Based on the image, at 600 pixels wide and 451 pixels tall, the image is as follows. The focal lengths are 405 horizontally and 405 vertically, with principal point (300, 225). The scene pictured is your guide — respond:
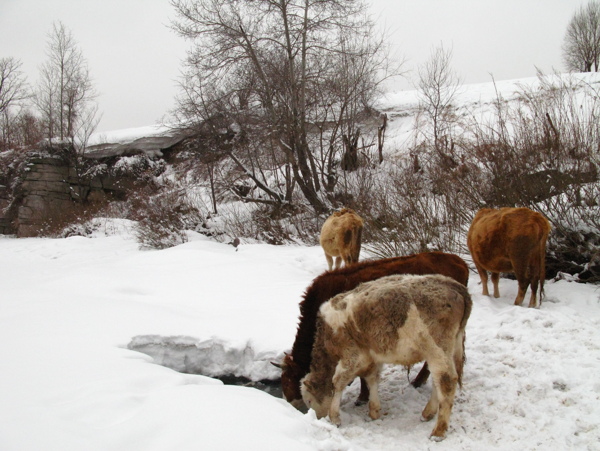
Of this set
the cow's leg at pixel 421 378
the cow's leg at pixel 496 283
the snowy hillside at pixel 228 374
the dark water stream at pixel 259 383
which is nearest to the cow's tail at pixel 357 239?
the snowy hillside at pixel 228 374

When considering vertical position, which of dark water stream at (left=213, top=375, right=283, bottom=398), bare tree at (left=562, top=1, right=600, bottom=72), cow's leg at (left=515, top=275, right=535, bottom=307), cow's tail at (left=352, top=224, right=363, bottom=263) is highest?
bare tree at (left=562, top=1, right=600, bottom=72)

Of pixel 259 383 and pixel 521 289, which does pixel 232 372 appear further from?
pixel 521 289

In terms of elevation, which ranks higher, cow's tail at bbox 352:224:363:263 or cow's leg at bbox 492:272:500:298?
cow's tail at bbox 352:224:363:263

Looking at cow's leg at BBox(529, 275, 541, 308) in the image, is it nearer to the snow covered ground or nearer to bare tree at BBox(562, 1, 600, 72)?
the snow covered ground

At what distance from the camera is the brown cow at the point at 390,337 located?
3.47 m

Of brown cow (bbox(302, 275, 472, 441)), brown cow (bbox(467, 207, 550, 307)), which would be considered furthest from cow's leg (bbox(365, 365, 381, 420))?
brown cow (bbox(467, 207, 550, 307))

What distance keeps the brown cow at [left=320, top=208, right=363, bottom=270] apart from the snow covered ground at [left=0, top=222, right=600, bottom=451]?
1.25 m

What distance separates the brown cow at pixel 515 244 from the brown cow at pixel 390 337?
2.24m

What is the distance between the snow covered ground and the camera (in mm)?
2678

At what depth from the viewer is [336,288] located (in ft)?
14.8

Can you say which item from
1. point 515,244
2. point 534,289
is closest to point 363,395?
point 515,244

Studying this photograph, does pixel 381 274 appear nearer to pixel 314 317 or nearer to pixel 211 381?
pixel 314 317

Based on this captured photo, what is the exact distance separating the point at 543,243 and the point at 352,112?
1093 cm

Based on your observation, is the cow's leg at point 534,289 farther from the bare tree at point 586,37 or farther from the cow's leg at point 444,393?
the bare tree at point 586,37
